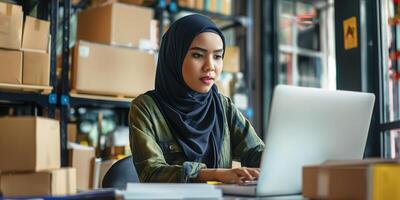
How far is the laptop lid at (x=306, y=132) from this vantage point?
39.8 inches

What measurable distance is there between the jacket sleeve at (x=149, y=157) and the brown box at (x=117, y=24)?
1.55 metres

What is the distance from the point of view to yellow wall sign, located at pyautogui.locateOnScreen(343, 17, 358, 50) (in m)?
2.65

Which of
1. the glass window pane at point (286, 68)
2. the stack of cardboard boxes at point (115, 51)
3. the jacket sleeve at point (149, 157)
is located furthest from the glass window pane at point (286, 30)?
the jacket sleeve at point (149, 157)

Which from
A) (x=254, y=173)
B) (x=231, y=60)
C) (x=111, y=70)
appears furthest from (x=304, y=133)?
(x=231, y=60)

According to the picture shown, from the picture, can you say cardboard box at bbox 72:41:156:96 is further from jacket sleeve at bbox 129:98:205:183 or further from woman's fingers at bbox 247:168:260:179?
woman's fingers at bbox 247:168:260:179

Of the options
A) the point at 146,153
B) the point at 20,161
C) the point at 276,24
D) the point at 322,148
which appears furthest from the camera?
the point at 276,24

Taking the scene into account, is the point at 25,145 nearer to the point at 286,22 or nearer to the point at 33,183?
the point at 33,183

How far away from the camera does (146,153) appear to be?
1.35 metres

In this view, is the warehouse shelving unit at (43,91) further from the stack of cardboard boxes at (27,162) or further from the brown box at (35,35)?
the stack of cardboard boxes at (27,162)

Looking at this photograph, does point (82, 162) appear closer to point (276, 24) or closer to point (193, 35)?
point (193, 35)

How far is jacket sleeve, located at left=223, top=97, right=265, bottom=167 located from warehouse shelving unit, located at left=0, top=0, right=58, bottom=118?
1349mm

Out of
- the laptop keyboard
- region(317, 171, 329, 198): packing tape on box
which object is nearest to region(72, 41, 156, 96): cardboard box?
the laptop keyboard

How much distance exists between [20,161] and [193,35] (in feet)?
2.32

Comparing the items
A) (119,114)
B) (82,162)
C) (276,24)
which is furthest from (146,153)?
(276,24)
